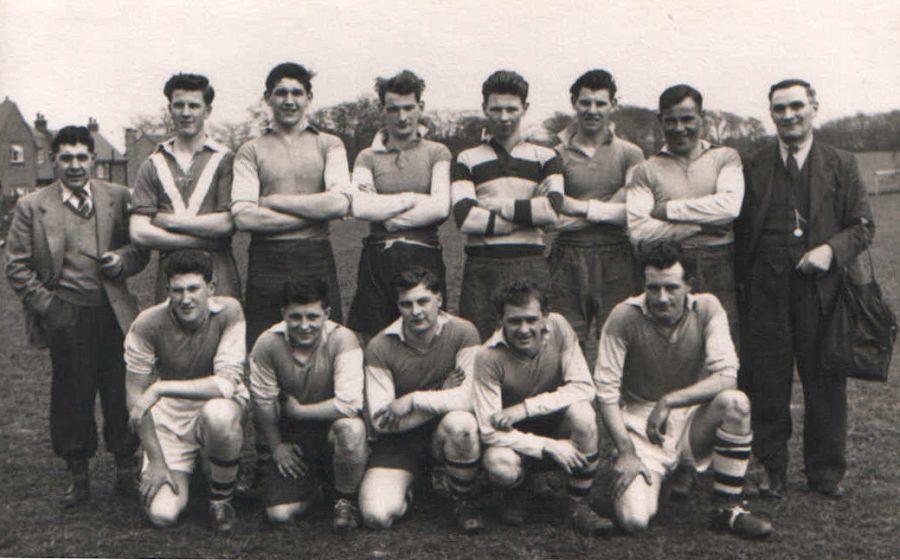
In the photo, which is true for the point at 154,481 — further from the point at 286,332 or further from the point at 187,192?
the point at 187,192

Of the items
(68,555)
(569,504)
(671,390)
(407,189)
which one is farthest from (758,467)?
(68,555)

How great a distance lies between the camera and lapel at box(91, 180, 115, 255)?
16.8ft

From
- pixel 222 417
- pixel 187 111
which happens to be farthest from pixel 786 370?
pixel 187 111

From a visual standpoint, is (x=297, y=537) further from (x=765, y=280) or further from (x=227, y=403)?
(x=765, y=280)

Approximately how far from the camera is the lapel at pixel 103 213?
202 inches

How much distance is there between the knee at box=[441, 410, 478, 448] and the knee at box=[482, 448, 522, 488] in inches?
4.5

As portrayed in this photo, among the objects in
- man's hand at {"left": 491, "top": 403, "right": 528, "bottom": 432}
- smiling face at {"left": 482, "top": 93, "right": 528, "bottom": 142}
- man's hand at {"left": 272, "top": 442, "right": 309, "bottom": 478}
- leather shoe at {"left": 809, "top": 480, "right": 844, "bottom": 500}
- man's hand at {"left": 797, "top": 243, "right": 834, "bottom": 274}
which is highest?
smiling face at {"left": 482, "top": 93, "right": 528, "bottom": 142}

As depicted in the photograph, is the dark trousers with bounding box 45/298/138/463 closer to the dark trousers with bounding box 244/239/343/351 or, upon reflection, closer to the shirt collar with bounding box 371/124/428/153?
the dark trousers with bounding box 244/239/343/351

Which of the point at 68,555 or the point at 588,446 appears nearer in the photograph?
the point at 68,555

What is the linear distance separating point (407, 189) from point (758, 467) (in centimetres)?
264

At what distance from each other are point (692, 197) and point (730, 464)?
1487mm

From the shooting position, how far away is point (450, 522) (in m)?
4.54

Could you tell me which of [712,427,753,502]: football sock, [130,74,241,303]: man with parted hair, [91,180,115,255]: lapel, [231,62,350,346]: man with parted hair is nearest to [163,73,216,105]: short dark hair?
[130,74,241,303]: man with parted hair

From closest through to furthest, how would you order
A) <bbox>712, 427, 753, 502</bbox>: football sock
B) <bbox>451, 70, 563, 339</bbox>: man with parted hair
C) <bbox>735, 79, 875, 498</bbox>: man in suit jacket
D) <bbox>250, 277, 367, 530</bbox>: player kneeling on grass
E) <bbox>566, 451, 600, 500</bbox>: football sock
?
<bbox>712, 427, 753, 502</bbox>: football sock, <bbox>566, 451, 600, 500</bbox>: football sock, <bbox>250, 277, 367, 530</bbox>: player kneeling on grass, <bbox>735, 79, 875, 498</bbox>: man in suit jacket, <bbox>451, 70, 563, 339</bbox>: man with parted hair
